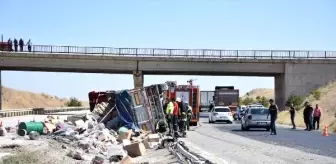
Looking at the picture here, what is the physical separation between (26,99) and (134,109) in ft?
385

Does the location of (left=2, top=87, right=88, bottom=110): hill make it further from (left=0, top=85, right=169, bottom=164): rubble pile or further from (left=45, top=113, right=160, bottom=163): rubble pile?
(left=45, top=113, right=160, bottom=163): rubble pile

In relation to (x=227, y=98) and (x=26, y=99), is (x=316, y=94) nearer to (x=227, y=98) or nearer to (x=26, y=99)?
(x=227, y=98)

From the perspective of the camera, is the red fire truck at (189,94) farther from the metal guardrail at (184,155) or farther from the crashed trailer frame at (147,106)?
the metal guardrail at (184,155)

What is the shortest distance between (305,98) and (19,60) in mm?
29957

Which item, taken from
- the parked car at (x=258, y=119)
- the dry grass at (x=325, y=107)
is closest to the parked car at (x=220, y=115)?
the dry grass at (x=325, y=107)

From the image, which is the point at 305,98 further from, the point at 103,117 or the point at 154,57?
the point at 103,117

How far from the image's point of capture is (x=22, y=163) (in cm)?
1756

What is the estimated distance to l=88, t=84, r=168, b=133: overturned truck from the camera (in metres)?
31.9

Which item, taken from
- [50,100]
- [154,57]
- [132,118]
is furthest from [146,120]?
[50,100]

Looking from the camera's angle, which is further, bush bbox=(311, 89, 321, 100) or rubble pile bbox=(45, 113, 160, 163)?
bush bbox=(311, 89, 321, 100)

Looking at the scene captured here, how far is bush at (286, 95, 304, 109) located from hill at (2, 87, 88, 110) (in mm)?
77278

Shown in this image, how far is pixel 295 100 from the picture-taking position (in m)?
63.6

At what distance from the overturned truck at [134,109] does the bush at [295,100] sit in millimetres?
31097

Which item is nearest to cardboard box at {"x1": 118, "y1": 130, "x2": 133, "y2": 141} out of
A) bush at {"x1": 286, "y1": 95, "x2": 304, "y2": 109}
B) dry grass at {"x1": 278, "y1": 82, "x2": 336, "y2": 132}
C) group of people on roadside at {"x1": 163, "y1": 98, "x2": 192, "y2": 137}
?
group of people on roadside at {"x1": 163, "y1": 98, "x2": 192, "y2": 137}
